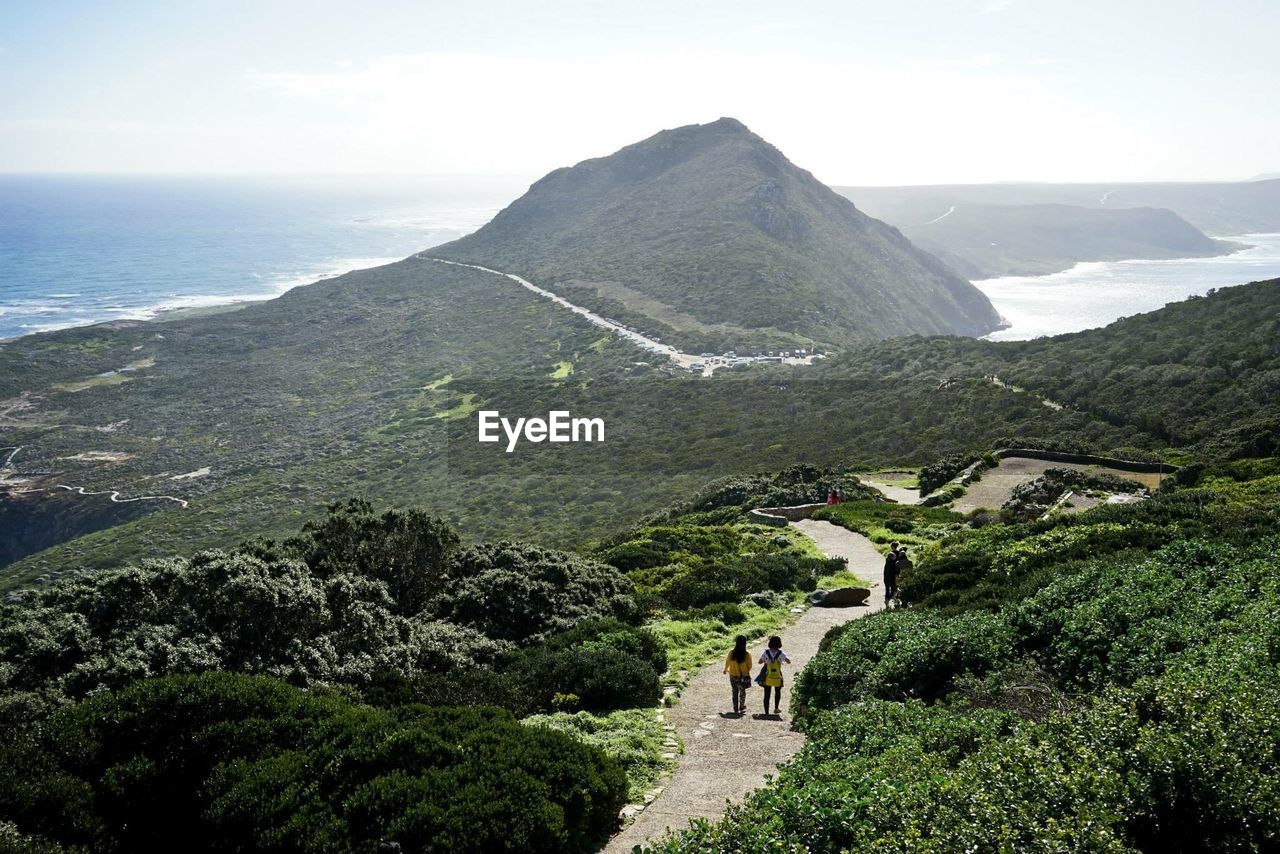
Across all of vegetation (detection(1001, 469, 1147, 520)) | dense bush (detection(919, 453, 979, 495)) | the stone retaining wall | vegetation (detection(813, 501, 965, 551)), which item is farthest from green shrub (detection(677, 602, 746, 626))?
dense bush (detection(919, 453, 979, 495))

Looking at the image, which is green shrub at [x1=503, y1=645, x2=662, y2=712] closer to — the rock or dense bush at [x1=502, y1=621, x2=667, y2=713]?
dense bush at [x1=502, y1=621, x2=667, y2=713]

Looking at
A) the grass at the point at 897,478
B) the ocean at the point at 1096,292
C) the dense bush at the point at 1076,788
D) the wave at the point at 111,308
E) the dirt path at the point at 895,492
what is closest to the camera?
the dense bush at the point at 1076,788

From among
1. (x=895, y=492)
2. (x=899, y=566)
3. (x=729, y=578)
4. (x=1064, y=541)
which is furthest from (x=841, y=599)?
(x=895, y=492)

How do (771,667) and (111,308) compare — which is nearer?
(771,667)

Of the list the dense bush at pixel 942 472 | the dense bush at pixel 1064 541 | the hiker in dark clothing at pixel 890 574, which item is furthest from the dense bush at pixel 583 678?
the dense bush at pixel 942 472

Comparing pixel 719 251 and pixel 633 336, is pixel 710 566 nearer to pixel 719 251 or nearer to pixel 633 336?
pixel 633 336

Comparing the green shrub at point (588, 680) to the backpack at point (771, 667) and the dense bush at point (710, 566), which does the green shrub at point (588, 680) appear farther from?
the dense bush at point (710, 566)
